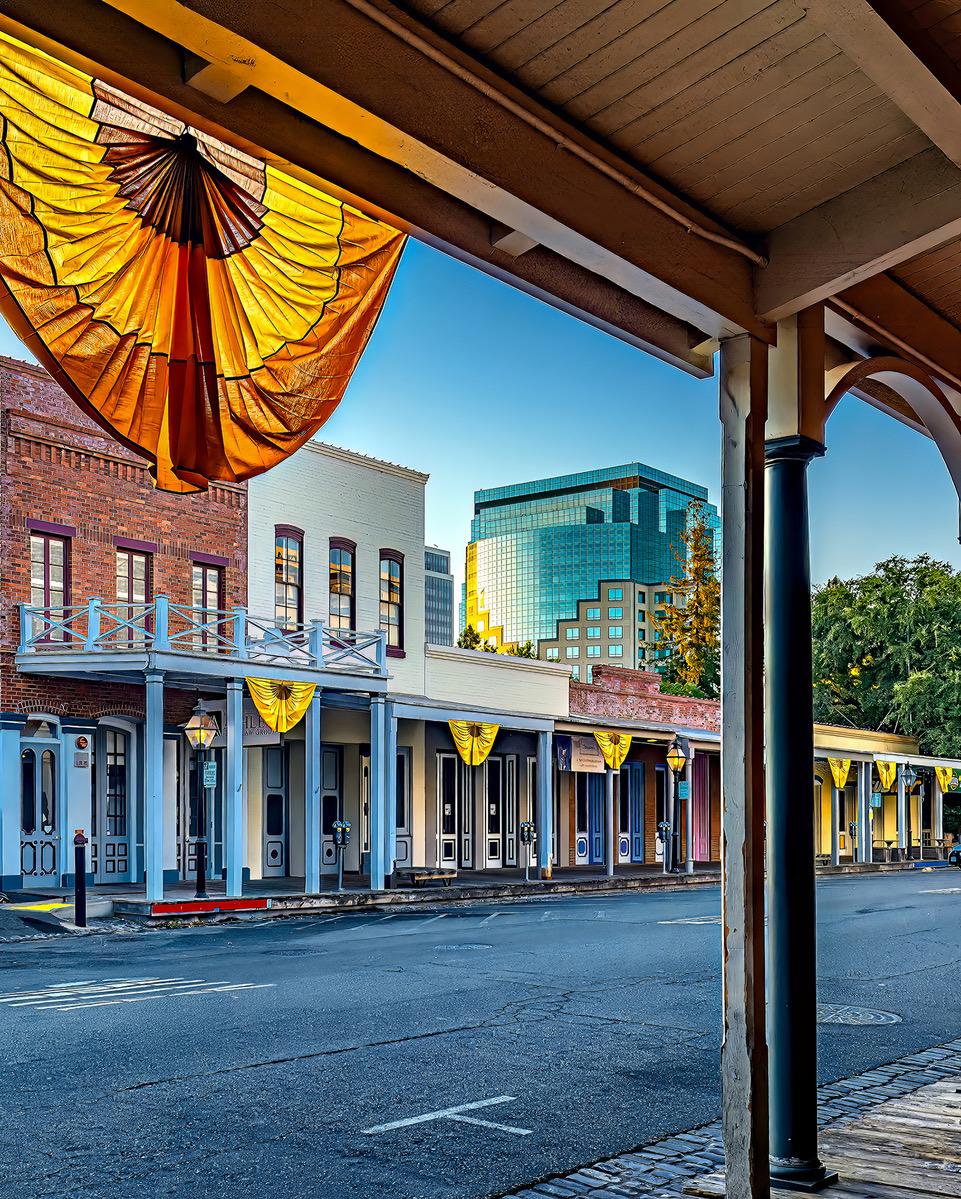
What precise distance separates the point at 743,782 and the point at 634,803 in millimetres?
31444

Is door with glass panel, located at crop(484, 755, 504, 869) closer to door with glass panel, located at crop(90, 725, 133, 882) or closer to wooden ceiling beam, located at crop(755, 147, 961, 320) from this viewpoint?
door with glass panel, located at crop(90, 725, 133, 882)

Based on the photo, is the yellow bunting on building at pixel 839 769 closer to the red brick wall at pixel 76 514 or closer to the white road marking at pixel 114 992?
the red brick wall at pixel 76 514

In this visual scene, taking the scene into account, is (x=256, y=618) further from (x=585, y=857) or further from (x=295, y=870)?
(x=585, y=857)

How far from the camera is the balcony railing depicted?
20.1m

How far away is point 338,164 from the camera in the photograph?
4.15 m

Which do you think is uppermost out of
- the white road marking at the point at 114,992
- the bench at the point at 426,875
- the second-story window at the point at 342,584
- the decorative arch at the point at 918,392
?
the second-story window at the point at 342,584

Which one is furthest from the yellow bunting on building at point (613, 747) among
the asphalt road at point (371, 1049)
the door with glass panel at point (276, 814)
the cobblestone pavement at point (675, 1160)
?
the cobblestone pavement at point (675, 1160)

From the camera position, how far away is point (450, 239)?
463 centimetres

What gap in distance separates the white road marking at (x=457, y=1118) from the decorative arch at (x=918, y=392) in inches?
161

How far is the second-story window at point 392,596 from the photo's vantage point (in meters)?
27.7

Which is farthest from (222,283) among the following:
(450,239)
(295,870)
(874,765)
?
(874,765)

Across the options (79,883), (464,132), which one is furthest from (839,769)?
(464,132)

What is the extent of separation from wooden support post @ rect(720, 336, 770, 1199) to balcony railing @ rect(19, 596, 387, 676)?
1576 cm

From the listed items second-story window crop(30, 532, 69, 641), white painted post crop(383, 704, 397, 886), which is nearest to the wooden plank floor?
white painted post crop(383, 704, 397, 886)
